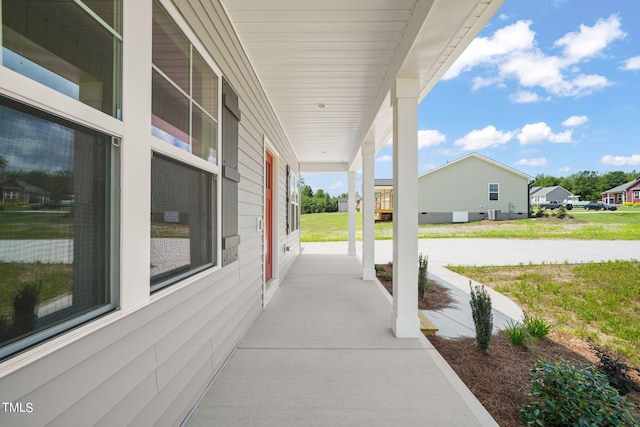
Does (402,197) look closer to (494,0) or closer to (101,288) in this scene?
(494,0)

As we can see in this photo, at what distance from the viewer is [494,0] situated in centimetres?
189

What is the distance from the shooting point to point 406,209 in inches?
115

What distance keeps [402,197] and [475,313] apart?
125 cm

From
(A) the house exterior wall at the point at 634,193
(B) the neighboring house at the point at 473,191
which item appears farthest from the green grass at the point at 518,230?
(A) the house exterior wall at the point at 634,193

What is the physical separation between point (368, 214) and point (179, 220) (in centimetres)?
437

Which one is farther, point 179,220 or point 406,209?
point 406,209

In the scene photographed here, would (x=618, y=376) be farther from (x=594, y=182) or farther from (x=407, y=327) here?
(x=594, y=182)

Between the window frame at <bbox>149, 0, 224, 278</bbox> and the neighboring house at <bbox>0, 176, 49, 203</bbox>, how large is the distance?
57 centimetres

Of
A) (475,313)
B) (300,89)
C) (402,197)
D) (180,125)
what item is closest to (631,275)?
(475,313)

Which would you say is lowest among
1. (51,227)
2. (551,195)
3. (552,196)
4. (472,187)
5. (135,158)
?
(51,227)

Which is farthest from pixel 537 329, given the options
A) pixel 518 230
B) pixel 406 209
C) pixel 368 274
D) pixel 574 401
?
pixel 518 230

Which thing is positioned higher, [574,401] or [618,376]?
[574,401]

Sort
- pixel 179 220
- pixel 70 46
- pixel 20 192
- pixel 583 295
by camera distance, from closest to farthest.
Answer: pixel 20 192, pixel 70 46, pixel 179 220, pixel 583 295

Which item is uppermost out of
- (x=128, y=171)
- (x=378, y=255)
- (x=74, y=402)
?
(x=128, y=171)
